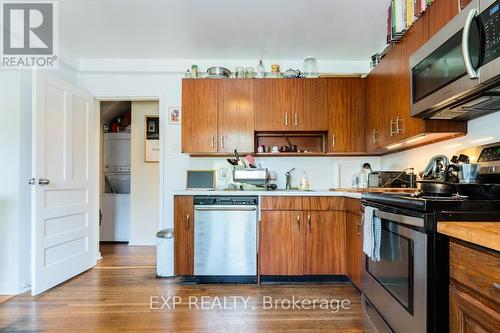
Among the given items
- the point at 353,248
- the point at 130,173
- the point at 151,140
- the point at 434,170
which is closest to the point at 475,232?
the point at 434,170

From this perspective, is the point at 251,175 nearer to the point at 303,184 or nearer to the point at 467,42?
the point at 303,184

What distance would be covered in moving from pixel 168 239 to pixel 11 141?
165 cm

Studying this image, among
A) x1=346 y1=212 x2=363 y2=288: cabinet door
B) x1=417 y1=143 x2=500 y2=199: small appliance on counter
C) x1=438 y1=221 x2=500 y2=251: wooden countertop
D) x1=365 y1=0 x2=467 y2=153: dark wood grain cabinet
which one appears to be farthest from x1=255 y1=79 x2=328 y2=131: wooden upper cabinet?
x1=438 y1=221 x2=500 y2=251: wooden countertop

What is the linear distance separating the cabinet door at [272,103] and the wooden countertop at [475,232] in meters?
2.16

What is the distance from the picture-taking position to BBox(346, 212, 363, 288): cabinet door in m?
2.33

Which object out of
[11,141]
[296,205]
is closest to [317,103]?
[296,205]

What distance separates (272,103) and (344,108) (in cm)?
77

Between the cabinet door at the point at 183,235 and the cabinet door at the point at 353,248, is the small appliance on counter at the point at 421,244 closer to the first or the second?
the cabinet door at the point at 353,248

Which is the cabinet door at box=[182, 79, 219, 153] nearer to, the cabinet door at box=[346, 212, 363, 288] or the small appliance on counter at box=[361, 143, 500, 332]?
the cabinet door at box=[346, 212, 363, 288]

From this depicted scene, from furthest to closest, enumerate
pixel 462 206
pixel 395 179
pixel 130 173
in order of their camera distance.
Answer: pixel 130 173 → pixel 395 179 → pixel 462 206

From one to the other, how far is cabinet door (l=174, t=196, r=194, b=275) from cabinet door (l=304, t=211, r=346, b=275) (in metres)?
1.09

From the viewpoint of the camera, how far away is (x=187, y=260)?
8.91 feet

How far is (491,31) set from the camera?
1185mm

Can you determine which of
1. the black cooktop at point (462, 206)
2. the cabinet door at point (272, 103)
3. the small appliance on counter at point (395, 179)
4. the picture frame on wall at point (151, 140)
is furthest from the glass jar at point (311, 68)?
the picture frame on wall at point (151, 140)
